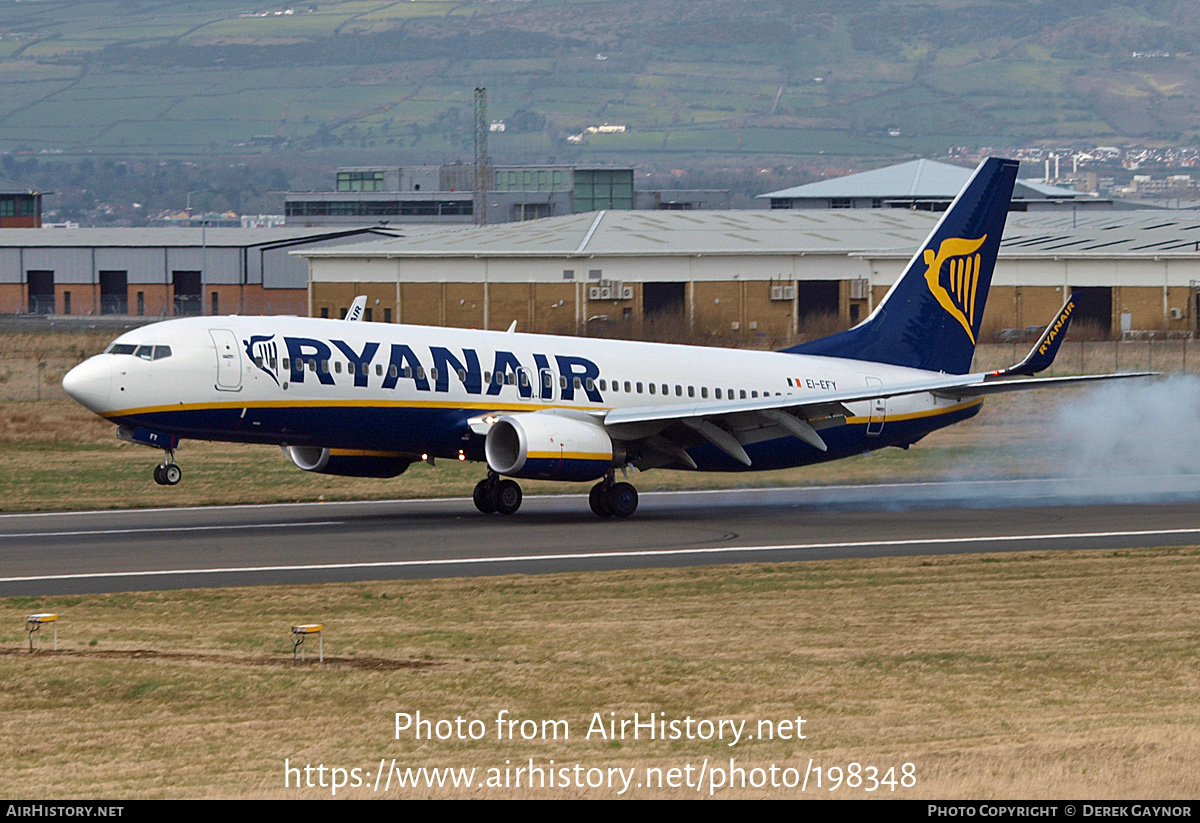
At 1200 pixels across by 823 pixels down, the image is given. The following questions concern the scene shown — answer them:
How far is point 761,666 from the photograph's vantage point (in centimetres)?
2089

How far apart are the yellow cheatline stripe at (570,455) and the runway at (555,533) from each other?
1.55m

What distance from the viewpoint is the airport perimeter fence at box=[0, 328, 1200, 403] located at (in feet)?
224

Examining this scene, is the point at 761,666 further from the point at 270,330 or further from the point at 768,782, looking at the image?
the point at 270,330

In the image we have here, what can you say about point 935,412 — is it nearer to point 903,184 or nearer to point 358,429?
point 358,429

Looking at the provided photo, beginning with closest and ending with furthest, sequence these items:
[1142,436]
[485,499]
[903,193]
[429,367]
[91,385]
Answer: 1. [91,385]
2. [429,367]
3. [485,499]
4. [1142,436]
5. [903,193]

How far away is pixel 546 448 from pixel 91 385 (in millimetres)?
9255

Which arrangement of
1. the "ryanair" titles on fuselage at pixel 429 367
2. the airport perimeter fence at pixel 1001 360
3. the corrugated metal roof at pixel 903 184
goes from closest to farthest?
the "ryanair" titles on fuselage at pixel 429 367 → the airport perimeter fence at pixel 1001 360 → the corrugated metal roof at pixel 903 184

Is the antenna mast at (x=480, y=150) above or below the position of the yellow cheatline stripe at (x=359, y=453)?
above

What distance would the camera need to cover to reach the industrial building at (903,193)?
175 meters

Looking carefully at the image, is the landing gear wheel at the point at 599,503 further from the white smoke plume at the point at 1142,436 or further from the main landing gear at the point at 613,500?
the white smoke plume at the point at 1142,436

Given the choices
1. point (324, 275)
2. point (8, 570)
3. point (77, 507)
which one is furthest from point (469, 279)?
point (8, 570)

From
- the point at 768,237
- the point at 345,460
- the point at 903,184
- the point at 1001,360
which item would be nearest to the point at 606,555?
the point at 345,460

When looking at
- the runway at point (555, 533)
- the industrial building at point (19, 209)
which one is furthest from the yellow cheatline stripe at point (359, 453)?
the industrial building at point (19, 209)

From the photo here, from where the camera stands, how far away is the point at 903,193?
594 ft
